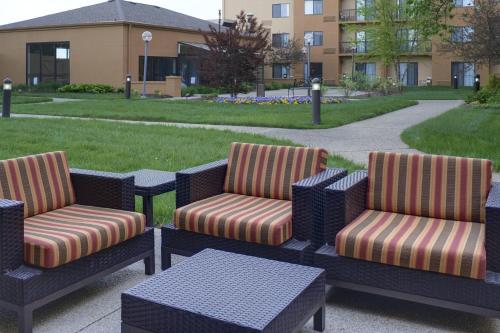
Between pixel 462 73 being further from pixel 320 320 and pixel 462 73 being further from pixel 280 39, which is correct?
pixel 320 320

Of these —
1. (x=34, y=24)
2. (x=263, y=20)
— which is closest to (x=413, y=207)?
(x=34, y=24)

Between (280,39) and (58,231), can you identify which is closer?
(58,231)

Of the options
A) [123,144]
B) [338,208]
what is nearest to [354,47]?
[123,144]

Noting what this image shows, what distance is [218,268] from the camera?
3789 mm

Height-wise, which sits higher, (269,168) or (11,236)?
(269,168)

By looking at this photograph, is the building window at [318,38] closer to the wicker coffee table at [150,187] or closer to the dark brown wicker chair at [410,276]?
the wicker coffee table at [150,187]

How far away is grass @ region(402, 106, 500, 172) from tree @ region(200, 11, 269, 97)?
36.7 feet

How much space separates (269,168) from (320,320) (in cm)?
185

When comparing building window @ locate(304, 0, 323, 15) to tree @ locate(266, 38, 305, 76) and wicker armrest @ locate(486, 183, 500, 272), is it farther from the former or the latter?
wicker armrest @ locate(486, 183, 500, 272)

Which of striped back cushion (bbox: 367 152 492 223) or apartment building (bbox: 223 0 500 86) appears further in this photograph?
apartment building (bbox: 223 0 500 86)

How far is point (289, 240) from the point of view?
4672 mm

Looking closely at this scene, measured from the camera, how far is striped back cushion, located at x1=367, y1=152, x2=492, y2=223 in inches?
186

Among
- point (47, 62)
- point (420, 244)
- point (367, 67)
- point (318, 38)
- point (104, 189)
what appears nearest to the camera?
point (420, 244)

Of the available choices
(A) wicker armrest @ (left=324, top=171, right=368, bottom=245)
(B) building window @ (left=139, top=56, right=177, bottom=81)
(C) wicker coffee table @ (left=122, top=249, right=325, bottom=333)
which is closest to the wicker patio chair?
(C) wicker coffee table @ (left=122, top=249, right=325, bottom=333)
